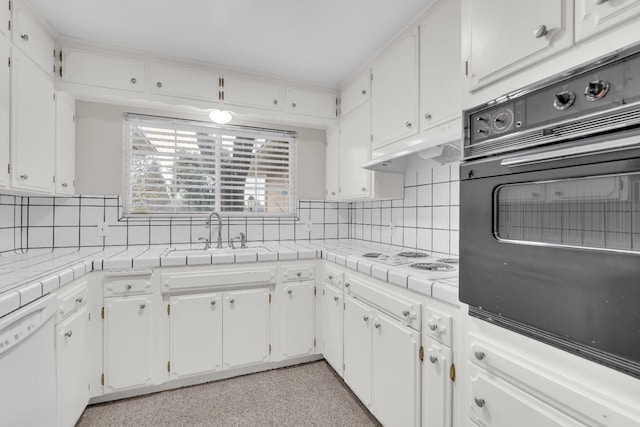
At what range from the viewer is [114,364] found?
6.11 ft

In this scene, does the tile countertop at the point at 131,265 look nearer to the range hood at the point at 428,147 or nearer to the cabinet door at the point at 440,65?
the range hood at the point at 428,147

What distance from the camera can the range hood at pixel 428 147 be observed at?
1.51m

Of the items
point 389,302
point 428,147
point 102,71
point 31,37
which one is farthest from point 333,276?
point 31,37

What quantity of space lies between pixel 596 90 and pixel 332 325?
1913 millimetres

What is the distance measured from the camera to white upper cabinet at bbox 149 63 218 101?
88.8 inches

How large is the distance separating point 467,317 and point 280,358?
1.62 meters

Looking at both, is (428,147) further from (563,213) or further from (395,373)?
(395,373)

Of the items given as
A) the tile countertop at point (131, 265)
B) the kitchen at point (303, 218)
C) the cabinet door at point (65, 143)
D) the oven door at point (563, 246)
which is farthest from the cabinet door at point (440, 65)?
the cabinet door at point (65, 143)

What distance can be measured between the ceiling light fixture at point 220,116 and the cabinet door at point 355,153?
38.8 inches

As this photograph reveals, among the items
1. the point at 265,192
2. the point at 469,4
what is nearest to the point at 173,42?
the point at 265,192

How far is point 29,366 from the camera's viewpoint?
46.1 inches

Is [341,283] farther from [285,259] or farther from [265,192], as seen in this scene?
[265,192]

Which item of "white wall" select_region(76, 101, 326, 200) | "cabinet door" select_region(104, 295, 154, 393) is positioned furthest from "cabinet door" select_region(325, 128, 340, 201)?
"cabinet door" select_region(104, 295, 154, 393)

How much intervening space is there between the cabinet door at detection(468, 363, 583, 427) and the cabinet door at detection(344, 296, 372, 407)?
714mm
